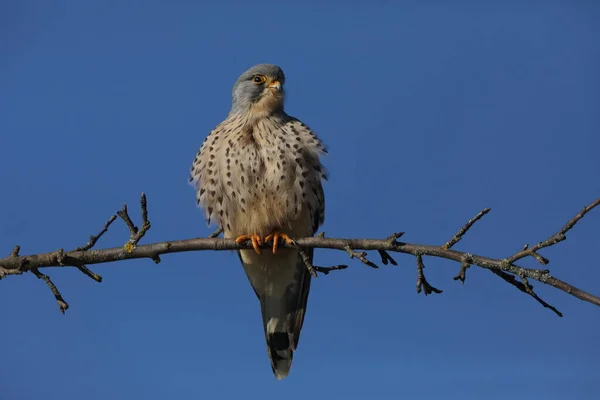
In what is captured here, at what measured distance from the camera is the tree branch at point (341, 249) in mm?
3445

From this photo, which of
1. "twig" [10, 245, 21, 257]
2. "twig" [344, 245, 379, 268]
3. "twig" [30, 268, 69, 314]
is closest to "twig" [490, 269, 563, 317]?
"twig" [344, 245, 379, 268]

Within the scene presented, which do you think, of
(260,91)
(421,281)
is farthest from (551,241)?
(260,91)

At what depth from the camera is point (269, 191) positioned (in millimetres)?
5246

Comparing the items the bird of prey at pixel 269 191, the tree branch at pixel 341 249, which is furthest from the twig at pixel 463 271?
the bird of prey at pixel 269 191

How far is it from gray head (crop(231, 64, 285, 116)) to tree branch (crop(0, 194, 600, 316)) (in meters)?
1.64

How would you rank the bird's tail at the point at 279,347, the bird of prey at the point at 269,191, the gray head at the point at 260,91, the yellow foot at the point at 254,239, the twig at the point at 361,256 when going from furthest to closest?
the bird's tail at the point at 279,347, the gray head at the point at 260,91, the bird of prey at the point at 269,191, the yellow foot at the point at 254,239, the twig at the point at 361,256

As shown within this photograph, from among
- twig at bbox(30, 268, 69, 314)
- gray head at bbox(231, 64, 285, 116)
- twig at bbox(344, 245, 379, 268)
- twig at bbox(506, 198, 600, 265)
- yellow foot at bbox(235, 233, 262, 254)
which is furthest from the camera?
gray head at bbox(231, 64, 285, 116)

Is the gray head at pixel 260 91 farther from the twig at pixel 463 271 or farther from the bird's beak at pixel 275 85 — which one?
the twig at pixel 463 271

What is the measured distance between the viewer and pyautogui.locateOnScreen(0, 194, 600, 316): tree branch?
136 inches

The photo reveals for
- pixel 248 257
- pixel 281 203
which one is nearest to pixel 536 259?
pixel 281 203

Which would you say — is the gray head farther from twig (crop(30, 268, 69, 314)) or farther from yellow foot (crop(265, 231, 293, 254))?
twig (crop(30, 268, 69, 314))

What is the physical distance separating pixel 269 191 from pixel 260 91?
3.73 ft

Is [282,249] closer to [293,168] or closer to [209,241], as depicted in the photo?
[293,168]

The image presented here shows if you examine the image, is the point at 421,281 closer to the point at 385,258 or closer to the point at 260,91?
the point at 385,258
